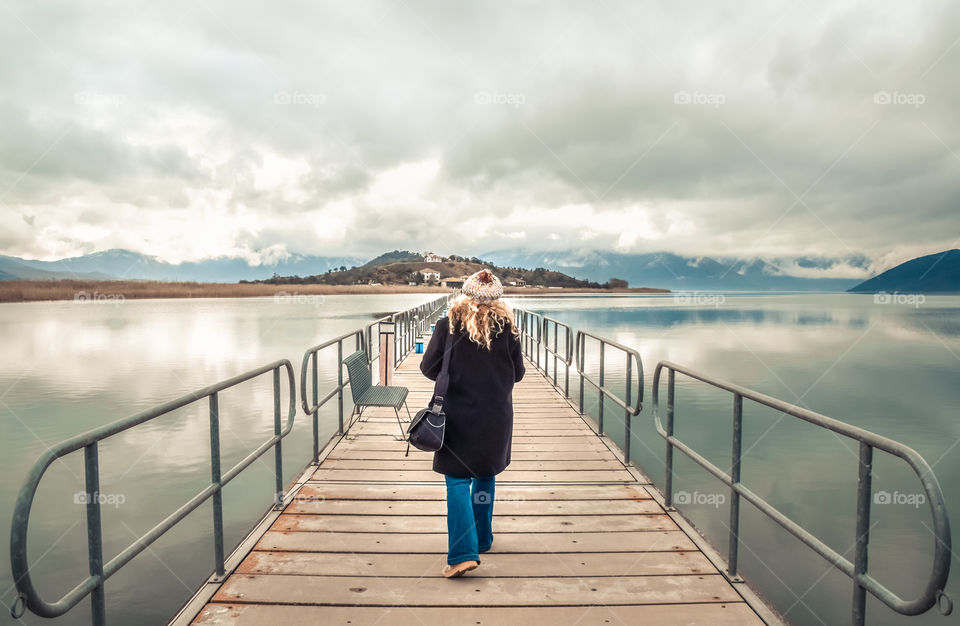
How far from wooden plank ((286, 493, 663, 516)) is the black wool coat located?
1.13 metres

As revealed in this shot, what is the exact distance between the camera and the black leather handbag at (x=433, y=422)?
2.88 meters

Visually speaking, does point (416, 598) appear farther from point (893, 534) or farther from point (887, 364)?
point (887, 364)

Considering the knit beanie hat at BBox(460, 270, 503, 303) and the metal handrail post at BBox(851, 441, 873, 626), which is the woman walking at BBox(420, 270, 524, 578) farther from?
the metal handrail post at BBox(851, 441, 873, 626)

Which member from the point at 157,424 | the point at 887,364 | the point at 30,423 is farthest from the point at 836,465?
the point at 887,364

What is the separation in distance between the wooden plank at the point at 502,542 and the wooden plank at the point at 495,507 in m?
0.36

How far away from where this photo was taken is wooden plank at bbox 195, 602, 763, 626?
8.70 feet

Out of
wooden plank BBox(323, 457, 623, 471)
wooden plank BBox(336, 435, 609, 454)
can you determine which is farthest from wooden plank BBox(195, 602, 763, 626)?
wooden plank BBox(336, 435, 609, 454)

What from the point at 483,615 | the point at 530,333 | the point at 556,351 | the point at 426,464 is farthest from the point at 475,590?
the point at 530,333

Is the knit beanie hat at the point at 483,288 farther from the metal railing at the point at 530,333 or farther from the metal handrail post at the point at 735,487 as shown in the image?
the metal railing at the point at 530,333

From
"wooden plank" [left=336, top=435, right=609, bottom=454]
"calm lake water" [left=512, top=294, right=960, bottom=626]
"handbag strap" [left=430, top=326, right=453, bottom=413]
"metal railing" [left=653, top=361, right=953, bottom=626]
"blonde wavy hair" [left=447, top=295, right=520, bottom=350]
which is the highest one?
"blonde wavy hair" [left=447, top=295, right=520, bottom=350]

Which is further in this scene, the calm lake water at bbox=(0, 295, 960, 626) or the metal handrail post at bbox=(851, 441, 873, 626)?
the calm lake water at bbox=(0, 295, 960, 626)

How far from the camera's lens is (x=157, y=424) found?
1325 cm

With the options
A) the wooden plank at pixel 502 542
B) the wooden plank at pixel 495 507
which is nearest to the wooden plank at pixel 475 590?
the wooden plank at pixel 502 542

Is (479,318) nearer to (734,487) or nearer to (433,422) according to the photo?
(433,422)
